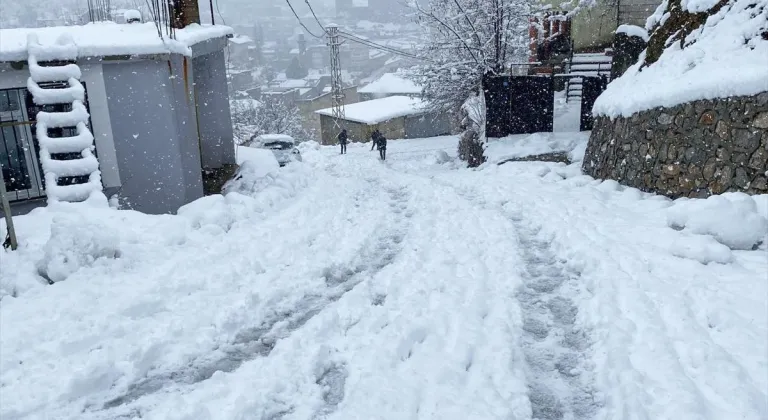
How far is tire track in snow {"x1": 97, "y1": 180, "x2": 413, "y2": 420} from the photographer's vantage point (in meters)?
4.00

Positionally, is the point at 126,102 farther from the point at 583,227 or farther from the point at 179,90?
the point at 583,227

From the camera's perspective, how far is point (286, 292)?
587 centimetres

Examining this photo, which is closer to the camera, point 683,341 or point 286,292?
point 683,341

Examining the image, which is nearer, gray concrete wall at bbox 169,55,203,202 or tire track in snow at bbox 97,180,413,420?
tire track in snow at bbox 97,180,413,420

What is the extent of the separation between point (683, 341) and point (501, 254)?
2.91 meters

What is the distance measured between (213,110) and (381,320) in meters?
A: 11.0

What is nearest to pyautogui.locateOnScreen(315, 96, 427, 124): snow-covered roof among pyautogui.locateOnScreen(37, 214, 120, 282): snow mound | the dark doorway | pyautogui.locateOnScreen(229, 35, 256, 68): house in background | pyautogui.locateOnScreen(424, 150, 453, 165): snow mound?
pyautogui.locateOnScreen(424, 150, 453, 165): snow mound

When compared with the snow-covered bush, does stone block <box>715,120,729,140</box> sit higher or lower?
higher

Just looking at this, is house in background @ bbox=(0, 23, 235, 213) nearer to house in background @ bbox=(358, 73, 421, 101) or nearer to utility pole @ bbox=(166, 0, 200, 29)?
utility pole @ bbox=(166, 0, 200, 29)

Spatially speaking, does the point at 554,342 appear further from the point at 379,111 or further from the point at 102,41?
the point at 379,111

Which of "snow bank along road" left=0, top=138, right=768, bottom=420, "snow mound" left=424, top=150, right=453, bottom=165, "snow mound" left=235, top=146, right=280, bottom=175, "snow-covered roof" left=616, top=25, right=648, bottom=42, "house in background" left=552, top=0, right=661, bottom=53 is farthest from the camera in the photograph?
"snow mound" left=424, top=150, right=453, bottom=165

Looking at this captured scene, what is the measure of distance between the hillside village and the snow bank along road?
3 cm

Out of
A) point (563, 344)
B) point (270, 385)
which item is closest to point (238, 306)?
point (270, 385)

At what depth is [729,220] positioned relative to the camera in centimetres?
619
